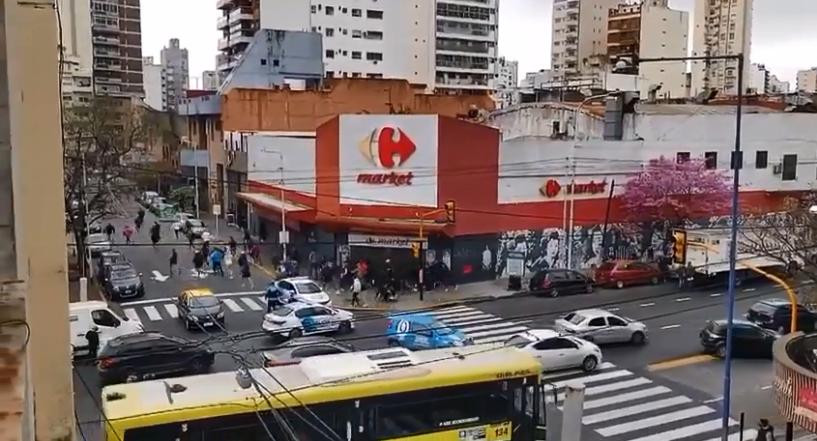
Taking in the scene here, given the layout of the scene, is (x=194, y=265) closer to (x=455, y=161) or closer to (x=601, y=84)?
(x=455, y=161)

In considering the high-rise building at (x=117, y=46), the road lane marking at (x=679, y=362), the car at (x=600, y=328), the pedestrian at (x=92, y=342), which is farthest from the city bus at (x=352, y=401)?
the high-rise building at (x=117, y=46)

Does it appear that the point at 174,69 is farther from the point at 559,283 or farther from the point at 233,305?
the point at 559,283

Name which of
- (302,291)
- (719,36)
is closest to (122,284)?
(302,291)

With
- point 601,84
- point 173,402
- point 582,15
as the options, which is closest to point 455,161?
point 173,402

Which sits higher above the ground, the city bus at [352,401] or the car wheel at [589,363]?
the city bus at [352,401]

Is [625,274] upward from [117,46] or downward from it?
downward

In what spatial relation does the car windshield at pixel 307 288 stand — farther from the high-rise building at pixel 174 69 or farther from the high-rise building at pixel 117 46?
the high-rise building at pixel 174 69

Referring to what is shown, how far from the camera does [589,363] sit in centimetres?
2058

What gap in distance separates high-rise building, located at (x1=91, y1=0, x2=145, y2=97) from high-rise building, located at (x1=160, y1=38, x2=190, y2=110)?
35700mm

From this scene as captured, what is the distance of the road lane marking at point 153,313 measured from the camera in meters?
26.5

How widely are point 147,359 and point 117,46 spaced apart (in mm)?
82941

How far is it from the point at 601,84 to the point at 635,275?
3920 cm

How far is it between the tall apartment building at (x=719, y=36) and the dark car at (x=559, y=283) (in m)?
66.9

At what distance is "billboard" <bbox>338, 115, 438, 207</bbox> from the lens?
30.8 m
